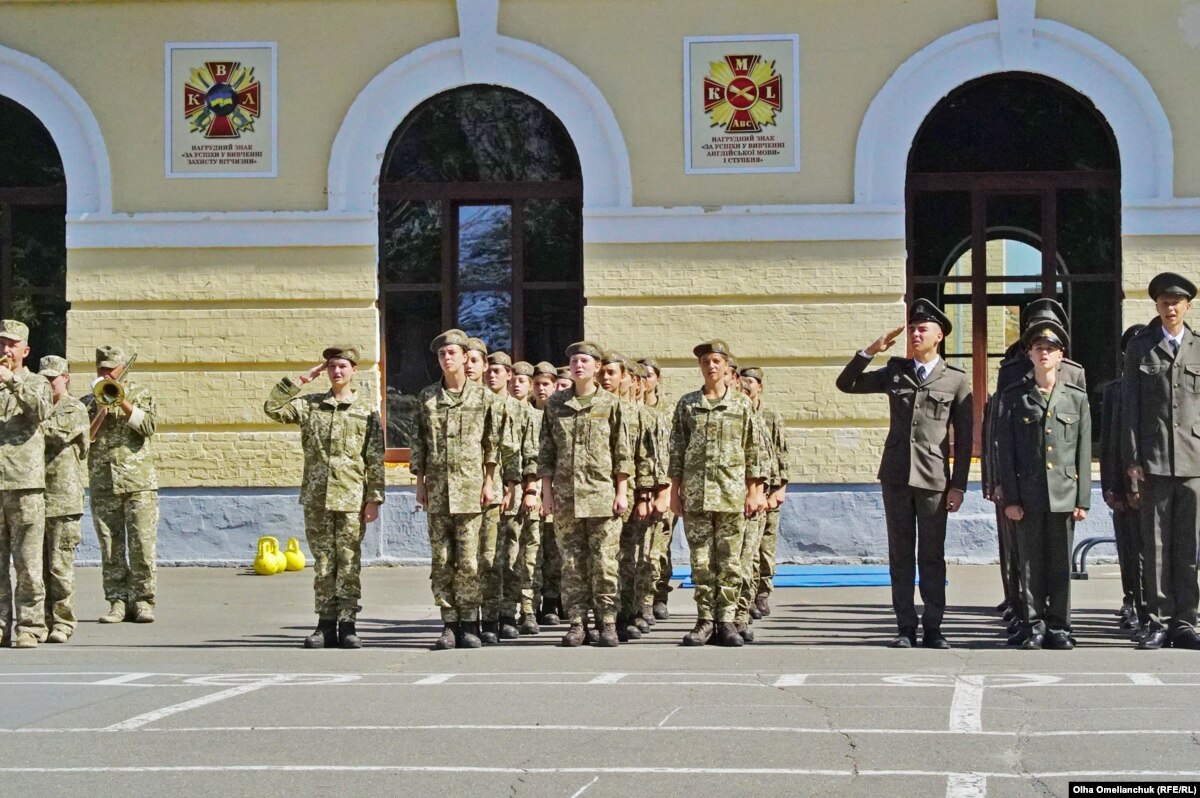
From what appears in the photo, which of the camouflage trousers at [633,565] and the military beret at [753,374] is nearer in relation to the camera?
the camouflage trousers at [633,565]

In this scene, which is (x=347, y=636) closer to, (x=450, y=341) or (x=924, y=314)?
(x=450, y=341)

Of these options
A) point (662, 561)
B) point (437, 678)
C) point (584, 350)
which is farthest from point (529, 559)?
point (437, 678)

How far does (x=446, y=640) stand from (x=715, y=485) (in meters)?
2.12

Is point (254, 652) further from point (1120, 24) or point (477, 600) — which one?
point (1120, 24)

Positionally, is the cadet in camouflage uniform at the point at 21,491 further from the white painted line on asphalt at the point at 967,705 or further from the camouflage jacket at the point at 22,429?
the white painted line on asphalt at the point at 967,705

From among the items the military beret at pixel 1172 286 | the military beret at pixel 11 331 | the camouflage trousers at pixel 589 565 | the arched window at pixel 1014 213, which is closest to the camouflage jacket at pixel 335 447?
the camouflage trousers at pixel 589 565

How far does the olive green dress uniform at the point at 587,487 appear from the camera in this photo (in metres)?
12.5

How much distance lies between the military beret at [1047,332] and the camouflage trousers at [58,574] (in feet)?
22.9

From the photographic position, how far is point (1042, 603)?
39.8 ft

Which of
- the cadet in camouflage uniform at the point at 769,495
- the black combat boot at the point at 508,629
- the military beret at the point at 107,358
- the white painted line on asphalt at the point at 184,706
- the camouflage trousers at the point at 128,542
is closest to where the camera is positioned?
the white painted line on asphalt at the point at 184,706

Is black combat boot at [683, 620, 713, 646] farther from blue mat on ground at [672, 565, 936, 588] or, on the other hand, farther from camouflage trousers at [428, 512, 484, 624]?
blue mat on ground at [672, 565, 936, 588]

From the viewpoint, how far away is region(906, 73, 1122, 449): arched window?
18938mm

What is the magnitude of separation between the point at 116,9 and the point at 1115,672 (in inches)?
514

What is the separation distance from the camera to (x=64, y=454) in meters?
13.5
